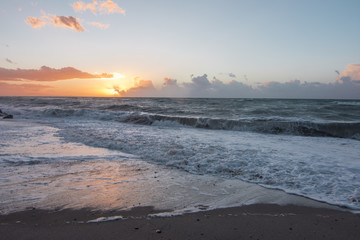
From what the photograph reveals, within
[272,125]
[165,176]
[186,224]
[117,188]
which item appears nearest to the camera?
[186,224]

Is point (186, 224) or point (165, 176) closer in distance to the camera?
point (186, 224)

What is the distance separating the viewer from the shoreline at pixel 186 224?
238 centimetres

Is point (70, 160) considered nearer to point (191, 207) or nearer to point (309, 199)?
point (191, 207)

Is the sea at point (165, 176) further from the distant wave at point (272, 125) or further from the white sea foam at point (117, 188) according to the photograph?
the distant wave at point (272, 125)

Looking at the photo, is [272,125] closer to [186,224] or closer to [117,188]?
[117,188]

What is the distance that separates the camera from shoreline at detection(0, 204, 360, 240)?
2375 millimetres

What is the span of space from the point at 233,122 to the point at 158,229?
12564 millimetres

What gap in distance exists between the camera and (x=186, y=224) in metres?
2.60

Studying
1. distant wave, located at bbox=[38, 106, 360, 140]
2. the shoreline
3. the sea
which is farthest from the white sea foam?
distant wave, located at bbox=[38, 106, 360, 140]

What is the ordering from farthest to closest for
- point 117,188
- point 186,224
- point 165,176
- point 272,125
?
point 272,125 < point 165,176 < point 117,188 < point 186,224

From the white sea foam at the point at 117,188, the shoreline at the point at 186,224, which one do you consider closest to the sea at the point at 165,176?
the white sea foam at the point at 117,188

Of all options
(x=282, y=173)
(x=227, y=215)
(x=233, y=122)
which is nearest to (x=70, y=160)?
(x=227, y=215)

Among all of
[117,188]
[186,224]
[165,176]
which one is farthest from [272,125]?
[186,224]

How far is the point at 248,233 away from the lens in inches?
96.3
